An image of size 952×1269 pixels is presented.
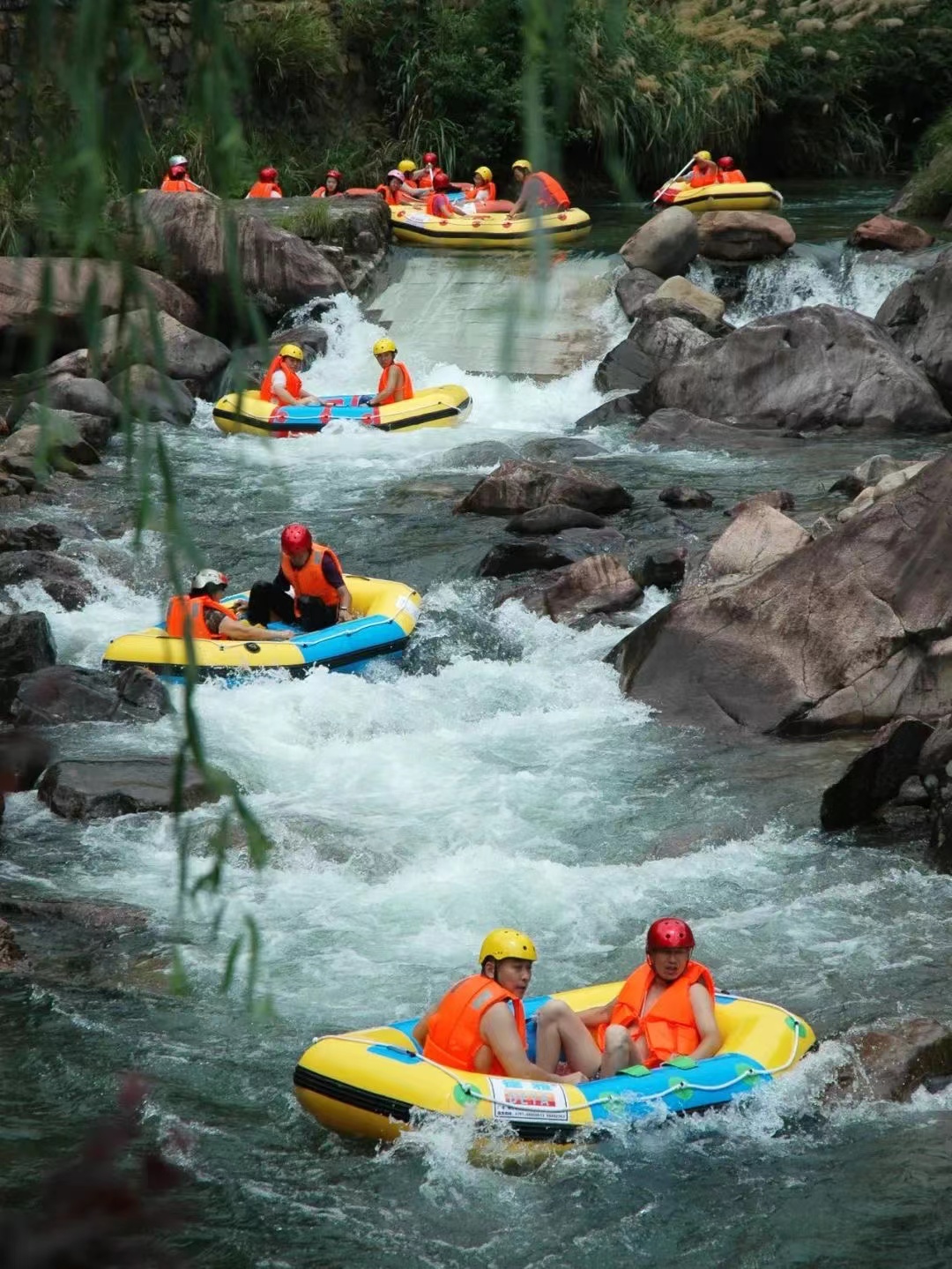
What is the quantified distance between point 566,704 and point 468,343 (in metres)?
9.73

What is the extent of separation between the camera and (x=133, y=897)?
24.8ft

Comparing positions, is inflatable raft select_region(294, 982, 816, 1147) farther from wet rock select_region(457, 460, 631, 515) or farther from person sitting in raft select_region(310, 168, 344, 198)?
person sitting in raft select_region(310, 168, 344, 198)

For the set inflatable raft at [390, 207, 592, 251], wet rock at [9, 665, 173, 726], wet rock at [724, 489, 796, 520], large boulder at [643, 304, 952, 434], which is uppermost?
inflatable raft at [390, 207, 592, 251]

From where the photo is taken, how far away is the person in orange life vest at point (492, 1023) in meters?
5.67

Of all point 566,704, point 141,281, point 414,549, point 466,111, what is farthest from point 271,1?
point 141,281

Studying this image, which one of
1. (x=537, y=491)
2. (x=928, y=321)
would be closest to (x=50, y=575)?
(x=537, y=491)

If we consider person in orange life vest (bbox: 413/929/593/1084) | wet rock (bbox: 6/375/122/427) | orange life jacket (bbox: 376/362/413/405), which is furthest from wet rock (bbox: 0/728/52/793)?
orange life jacket (bbox: 376/362/413/405)

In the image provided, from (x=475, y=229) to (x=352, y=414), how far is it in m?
6.62

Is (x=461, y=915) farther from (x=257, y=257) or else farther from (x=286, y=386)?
(x=257, y=257)

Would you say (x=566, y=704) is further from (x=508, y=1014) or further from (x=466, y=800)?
(x=508, y=1014)

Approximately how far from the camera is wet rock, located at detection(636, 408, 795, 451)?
15430 mm

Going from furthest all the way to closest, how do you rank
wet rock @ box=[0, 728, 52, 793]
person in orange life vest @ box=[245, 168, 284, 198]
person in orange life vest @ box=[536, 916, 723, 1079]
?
person in orange life vest @ box=[245, 168, 284, 198] < person in orange life vest @ box=[536, 916, 723, 1079] < wet rock @ box=[0, 728, 52, 793]

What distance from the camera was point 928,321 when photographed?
16.8 meters

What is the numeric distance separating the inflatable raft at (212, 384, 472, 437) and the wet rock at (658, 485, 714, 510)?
3271 millimetres
